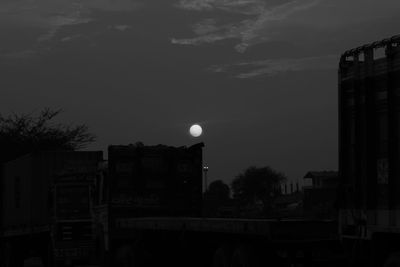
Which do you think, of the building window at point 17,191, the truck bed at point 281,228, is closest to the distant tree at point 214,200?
the building window at point 17,191

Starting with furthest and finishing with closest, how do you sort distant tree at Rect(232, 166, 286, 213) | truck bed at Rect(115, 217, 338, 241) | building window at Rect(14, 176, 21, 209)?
distant tree at Rect(232, 166, 286, 213)
building window at Rect(14, 176, 21, 209)
truck bed at Rect(115, 217, 338, 241)

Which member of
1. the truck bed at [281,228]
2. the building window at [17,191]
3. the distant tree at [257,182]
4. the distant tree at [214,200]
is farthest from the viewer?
the distant tree at [257,182]

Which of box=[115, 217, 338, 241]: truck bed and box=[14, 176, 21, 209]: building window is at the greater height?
box=[14, 176, 21, 209]: building window

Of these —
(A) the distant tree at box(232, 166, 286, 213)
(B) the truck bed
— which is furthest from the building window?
(A) the distant tree at box(232, 166, 286, 213)

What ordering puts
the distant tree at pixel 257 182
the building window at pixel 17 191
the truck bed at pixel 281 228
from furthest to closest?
1. the distant tree at pixel 257 182
2. the building window at pixel 17 191
3. the truck bed at pixel 281 228

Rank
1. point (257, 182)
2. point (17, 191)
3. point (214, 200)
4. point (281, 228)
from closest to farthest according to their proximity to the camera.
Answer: point (281, 228), point (17, 191), point (214, 200), point (257, 182)

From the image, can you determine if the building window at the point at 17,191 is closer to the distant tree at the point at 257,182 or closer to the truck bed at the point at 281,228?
the truck bed at the point at 281,228

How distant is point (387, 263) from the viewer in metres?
10.4

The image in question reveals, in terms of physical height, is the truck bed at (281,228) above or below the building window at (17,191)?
below

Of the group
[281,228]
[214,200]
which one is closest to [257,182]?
[214,200]

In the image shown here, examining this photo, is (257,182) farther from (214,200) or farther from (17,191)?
(17,191)

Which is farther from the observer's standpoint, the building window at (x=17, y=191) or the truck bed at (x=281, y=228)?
the building window at (x=17, y=191)

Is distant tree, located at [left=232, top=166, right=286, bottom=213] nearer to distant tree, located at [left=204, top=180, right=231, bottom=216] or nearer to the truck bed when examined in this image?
distant tree, located at [left=204, top=180, right=231, bottom=216]

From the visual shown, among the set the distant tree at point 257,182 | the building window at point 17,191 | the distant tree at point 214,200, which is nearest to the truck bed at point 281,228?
the distant tree at point 214,200
